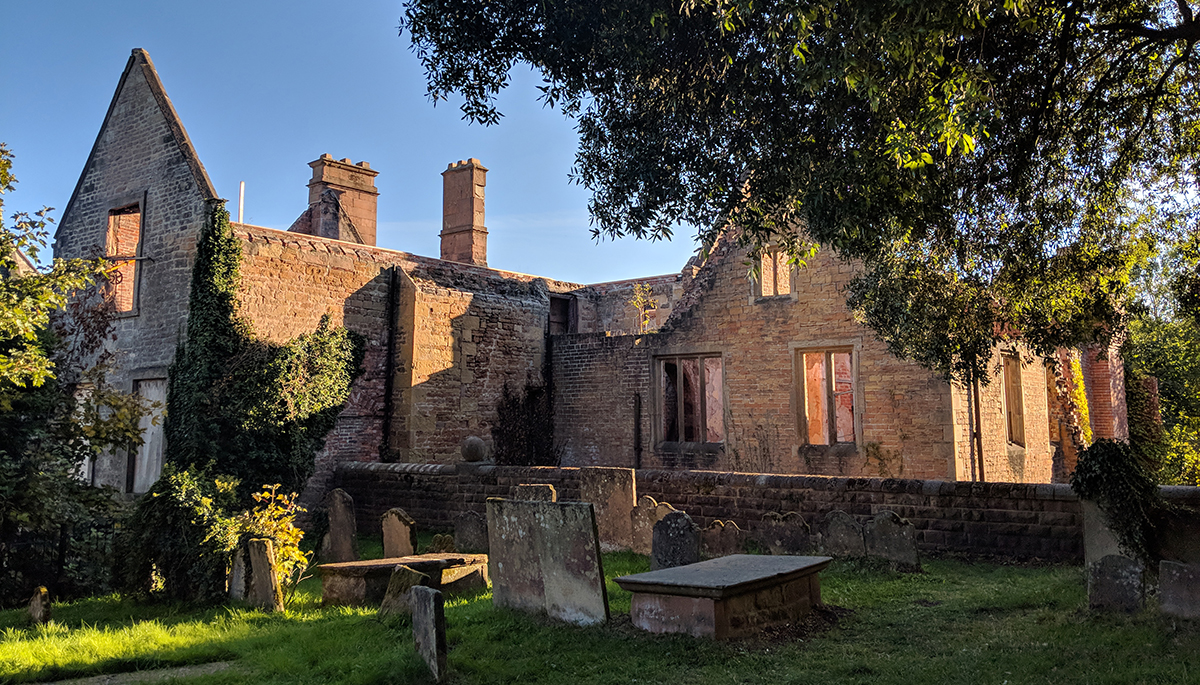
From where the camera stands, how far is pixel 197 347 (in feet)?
44.3

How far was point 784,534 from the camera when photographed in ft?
32.8

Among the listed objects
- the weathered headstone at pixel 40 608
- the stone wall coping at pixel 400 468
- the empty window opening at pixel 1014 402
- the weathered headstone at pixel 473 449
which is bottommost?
the weathered headstone at pixel 40 608

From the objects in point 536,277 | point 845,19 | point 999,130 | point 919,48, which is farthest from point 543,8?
point 536,277

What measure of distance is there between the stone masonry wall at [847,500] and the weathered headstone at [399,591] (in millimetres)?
4553

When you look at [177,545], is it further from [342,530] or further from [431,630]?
[431,630]

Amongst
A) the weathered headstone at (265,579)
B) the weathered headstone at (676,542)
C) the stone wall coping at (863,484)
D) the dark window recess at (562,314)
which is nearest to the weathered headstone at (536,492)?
the weathered headstone at (676,542)

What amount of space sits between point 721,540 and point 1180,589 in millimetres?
4848

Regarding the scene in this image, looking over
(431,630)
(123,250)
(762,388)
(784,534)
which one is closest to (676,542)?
(784,534)

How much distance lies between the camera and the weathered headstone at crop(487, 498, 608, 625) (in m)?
7.04

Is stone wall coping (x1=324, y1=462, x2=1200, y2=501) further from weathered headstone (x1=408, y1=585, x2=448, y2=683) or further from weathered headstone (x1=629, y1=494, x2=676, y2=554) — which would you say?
weathered headstone (x1=408, y1=585, x2=448, y2=683)

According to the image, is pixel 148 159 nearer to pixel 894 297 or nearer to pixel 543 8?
pixel 543 8

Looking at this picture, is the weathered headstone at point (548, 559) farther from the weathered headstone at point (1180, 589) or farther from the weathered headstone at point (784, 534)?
the weathered headstone at point (1180, 589)

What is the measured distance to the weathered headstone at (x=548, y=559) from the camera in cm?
704

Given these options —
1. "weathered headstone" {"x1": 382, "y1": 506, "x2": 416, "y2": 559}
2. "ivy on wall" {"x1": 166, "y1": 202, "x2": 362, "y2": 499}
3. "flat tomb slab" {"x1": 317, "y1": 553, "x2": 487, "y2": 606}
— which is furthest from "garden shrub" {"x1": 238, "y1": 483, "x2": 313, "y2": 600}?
"ivy on wall" {"x1": 166, "y1": 202, "x2": 362, "y2": 499}
